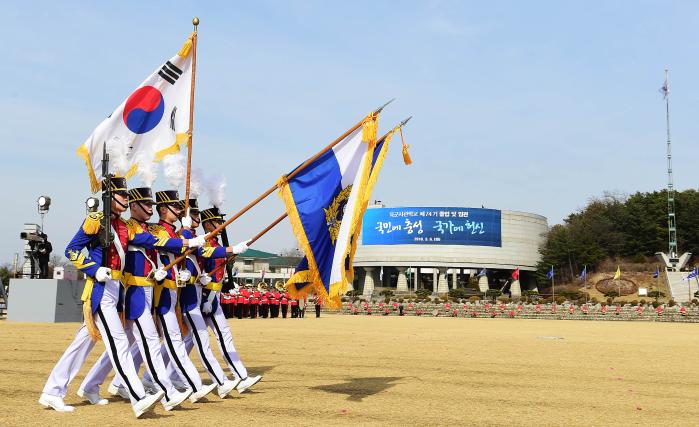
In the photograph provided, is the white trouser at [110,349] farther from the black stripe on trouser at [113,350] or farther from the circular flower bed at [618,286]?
the circular flower bed at [618,286]

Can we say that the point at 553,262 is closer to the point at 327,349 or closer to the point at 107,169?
the point at 327,349

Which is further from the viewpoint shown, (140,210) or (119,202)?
(140,210)

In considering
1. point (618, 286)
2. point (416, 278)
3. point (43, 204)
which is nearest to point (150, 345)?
point (43, 204)

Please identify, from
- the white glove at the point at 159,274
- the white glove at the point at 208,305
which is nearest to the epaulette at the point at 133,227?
the white glove at the point at 159,274

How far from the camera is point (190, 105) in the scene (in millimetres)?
9859

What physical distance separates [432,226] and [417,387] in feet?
255

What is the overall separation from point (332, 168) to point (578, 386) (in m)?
4.56

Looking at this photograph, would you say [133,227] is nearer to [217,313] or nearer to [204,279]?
[204,279]

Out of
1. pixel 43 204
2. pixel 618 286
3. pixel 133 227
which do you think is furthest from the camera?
pixel 618 286

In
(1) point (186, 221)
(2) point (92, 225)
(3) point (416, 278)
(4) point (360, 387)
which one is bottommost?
(4) point (360, 387)

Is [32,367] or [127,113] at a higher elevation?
[127,113]

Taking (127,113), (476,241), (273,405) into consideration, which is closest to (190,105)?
(127,113)

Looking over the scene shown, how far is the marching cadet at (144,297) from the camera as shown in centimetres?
781

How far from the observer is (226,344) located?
9.18 metres
